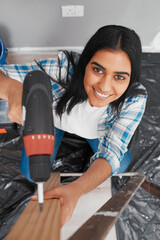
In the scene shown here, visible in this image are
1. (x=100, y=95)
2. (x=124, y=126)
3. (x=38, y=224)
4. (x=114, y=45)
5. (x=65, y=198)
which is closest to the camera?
(x=38, y=224)

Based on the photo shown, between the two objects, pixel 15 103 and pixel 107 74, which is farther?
pixel 107 74

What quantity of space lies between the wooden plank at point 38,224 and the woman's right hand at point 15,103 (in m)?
0.25

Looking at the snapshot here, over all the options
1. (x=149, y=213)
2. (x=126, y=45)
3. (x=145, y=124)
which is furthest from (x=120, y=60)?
(x=149, y=213)

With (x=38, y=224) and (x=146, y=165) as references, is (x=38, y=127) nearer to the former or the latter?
(x=38, y=224)

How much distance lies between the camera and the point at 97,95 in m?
0.81

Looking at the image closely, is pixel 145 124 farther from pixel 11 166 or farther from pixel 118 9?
pixel 11 166

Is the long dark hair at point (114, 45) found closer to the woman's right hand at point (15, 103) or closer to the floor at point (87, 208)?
the woman's right hand at point (15, 103)

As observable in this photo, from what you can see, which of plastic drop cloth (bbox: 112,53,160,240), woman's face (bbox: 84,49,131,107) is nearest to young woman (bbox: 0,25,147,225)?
woman's face (bbox: 84,49,131,107)

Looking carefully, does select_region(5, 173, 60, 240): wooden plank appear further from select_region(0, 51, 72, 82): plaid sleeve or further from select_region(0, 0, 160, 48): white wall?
select_region(0, 0, 160, 48): white wall

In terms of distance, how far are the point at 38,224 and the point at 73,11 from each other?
1296 mm

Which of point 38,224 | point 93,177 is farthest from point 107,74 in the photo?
point 38,224

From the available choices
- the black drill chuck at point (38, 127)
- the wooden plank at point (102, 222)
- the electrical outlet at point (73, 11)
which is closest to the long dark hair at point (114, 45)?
the black drill chuck at point (38, 127)

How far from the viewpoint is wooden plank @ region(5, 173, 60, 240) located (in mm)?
368

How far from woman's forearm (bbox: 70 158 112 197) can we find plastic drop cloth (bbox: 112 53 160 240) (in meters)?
0.60
